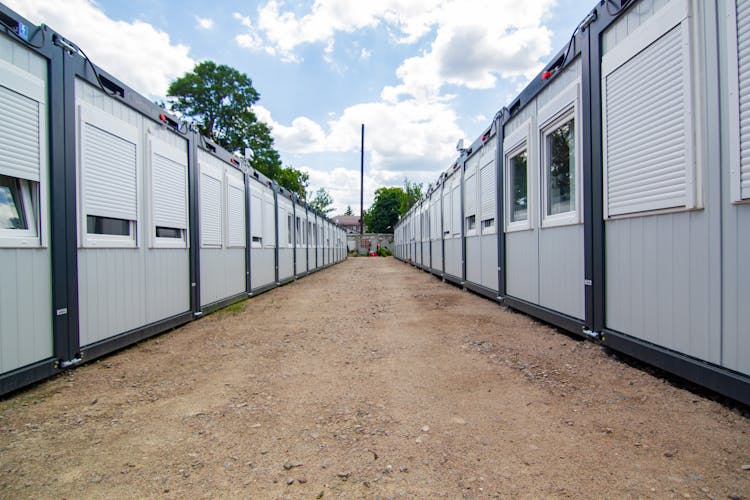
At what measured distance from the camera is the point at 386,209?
65.4 m

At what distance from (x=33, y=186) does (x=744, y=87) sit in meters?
5.30

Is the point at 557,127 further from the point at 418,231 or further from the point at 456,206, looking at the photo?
the point at 418,231

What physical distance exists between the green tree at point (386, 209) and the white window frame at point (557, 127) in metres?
58.0

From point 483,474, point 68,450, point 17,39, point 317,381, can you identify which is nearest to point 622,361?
point 483,474

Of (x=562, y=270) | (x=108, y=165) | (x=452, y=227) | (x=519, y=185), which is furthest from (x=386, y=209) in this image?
(x=108, y=165)

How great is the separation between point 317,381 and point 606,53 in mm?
4161

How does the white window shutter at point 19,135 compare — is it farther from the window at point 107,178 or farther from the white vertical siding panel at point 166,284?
the white vertical siding panel at point 166,284

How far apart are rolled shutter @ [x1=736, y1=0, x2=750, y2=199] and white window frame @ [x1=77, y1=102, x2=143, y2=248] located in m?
5.33

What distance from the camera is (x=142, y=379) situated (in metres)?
3.46

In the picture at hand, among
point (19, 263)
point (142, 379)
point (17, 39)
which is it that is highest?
point (17, 39)

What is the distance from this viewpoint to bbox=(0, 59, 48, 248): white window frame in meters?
3.03

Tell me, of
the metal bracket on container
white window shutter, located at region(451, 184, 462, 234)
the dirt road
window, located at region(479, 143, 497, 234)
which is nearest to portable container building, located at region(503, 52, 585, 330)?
the metal bracket on container

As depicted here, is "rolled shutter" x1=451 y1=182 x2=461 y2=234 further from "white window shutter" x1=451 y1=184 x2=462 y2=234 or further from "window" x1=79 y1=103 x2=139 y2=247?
"window" x1=79 y1=103 x2=139 y2=247

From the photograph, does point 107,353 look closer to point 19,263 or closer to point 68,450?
point 19,263
